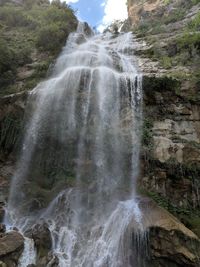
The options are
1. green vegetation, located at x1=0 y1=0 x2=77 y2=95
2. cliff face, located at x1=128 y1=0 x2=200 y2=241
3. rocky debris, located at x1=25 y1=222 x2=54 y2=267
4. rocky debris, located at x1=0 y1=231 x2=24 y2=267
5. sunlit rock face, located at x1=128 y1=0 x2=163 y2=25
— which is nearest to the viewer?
rocky debris, located at x1=0 y1=231 x2=24 y2=267

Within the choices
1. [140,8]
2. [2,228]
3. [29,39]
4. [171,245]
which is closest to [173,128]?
[171,245]

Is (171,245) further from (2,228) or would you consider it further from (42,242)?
(2,228)

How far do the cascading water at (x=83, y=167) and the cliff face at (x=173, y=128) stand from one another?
21.2 inches

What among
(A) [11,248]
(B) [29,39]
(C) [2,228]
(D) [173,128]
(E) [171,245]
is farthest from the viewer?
(B) [29,39]

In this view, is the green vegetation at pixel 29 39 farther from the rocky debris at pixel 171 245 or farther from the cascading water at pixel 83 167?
the rocky debris at pixel 171 245

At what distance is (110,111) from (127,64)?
444 cm

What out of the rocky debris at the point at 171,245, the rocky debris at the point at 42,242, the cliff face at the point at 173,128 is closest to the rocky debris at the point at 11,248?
the rocky debris at the point at 42,242

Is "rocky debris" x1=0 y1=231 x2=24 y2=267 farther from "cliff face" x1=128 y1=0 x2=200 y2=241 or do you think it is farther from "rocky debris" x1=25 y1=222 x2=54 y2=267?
"cliff face" x1=128 y1=0 x2=200 y2=241

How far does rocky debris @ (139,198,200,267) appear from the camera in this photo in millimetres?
7602

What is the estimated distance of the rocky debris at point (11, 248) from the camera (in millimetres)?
7359

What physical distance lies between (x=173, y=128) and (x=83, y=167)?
3.60 meters

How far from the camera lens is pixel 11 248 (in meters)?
7.57

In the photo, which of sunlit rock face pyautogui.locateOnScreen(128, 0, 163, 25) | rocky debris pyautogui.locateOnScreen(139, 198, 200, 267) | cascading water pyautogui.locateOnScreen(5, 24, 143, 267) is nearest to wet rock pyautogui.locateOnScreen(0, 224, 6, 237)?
cascading water pyautogui.locateOnScreen(5, 24, 143, 267)

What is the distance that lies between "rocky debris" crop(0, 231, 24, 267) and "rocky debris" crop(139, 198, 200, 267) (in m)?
3.19
